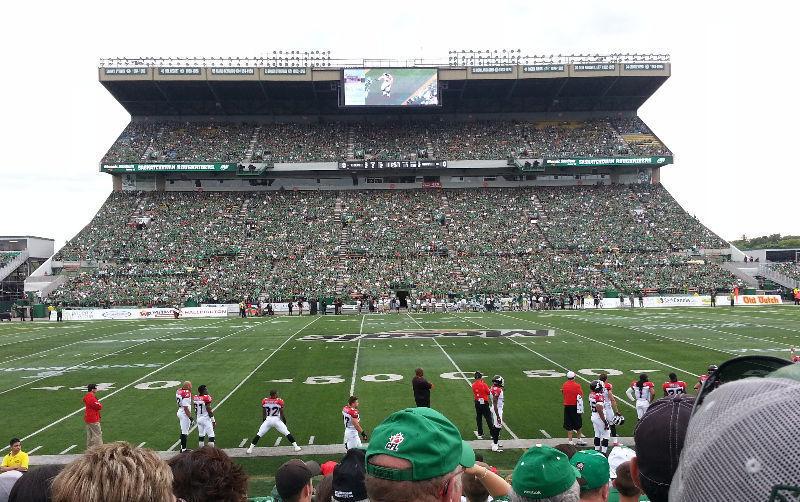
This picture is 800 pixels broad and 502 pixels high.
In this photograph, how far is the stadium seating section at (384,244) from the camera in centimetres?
5281

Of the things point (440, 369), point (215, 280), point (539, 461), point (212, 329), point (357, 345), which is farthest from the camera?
point (215, 280)

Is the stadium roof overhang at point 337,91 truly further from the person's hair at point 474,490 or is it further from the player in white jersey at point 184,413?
the person's hair at point 474,490

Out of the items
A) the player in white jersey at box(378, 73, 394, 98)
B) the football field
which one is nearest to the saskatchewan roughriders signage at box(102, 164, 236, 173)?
the player in white jersey at box(378, 73, 394, 98)

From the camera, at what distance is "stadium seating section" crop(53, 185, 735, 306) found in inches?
2079

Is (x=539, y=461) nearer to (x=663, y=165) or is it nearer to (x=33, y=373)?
(x=33, y=373)

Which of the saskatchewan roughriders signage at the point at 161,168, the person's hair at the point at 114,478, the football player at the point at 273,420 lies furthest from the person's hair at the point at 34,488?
the saskatchewan roughriders signage at the point at 161,168

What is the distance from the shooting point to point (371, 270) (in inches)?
2172

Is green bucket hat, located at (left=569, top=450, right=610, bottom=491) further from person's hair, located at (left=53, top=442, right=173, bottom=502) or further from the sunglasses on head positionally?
person's hair, located at (left=53, top=442, right=173, bottom=502)

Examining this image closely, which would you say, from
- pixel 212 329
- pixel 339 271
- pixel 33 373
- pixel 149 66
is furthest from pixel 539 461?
pixel 149 66

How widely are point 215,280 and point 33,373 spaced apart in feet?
106

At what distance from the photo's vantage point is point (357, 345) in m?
26.4

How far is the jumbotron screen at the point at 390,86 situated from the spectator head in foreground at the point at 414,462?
65.6 m

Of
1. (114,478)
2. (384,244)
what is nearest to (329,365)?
(114,478)

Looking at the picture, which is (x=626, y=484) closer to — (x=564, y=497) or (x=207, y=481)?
(x=564, y=497)
